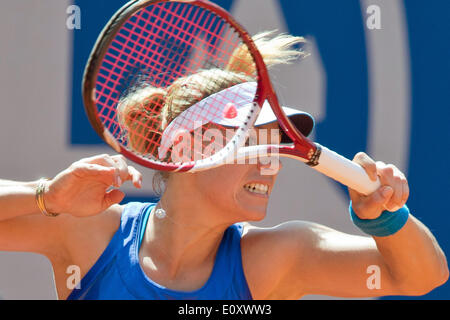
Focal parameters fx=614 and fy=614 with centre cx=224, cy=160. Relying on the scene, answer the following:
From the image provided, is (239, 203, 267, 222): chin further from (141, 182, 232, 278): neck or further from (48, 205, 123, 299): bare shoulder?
(48, 205, 123, 299): bare shoulder

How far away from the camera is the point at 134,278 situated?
1666 millimetres

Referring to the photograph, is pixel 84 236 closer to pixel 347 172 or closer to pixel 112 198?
pixel 112 198

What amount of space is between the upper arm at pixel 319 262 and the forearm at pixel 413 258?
1.8 inches

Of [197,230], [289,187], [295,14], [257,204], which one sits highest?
[295,14]

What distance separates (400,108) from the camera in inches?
97.9

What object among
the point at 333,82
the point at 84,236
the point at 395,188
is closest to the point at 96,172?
the point at 84,236

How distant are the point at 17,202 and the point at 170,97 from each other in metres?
0.49

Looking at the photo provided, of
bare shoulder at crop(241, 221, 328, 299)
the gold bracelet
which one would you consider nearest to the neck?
bare shoulder at crop(241, 221, 328, 299)

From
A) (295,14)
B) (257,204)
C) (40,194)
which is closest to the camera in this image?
(40,194)

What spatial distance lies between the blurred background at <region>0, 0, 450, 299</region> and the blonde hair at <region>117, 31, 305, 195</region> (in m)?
0.76

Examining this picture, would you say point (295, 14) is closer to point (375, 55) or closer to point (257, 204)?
point (375, 55)

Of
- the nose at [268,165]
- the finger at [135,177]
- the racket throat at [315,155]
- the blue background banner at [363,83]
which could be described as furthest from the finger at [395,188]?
the blue background banner at [363,83]

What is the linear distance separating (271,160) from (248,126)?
0.54 feet

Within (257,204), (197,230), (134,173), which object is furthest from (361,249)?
(134,173)
